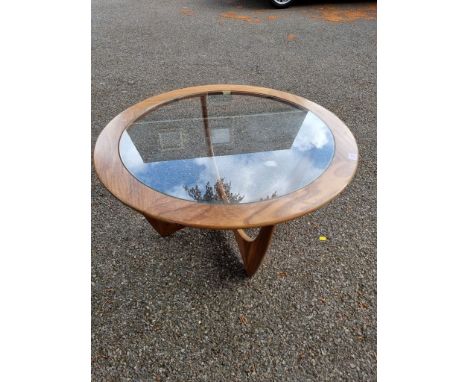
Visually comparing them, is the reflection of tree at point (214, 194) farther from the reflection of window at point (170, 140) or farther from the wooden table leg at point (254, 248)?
the reflection of window at point (170, 140)

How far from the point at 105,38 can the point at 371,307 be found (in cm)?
421

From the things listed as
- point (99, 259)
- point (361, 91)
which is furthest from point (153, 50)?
point (99, 259)

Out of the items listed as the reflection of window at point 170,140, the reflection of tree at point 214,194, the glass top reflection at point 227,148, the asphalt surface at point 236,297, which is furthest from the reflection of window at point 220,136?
the asphalt surface at point 236,297

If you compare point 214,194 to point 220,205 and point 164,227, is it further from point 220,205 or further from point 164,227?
point 164,227

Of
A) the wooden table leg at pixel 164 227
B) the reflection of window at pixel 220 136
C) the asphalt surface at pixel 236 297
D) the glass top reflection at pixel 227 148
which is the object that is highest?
the glass top reflection at pixel 227 148

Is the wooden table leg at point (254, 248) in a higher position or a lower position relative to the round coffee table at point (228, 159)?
lower

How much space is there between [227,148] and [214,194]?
1.44ft

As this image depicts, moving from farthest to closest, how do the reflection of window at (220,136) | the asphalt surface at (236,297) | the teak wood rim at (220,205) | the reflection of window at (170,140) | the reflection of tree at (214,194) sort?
the reflection of window at (220,136) < the reflection of window at (170,140) < the asphalt surface at (236,297) < the reflection of tree at (214,194) < the teak wood rim at (220,205)

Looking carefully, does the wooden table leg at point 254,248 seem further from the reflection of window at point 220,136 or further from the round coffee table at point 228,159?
the reflection of window at point 220,136

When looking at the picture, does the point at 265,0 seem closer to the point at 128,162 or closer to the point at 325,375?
the point at 128,162

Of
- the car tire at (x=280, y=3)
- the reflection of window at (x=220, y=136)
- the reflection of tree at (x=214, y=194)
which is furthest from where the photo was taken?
the car tire at (x=280, y=3)

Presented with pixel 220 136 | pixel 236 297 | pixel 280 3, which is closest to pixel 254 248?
pixel 236 297

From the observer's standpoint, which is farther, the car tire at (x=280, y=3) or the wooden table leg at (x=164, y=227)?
the car tire at (x=280, y=3)

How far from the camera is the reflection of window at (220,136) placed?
5.60 ft
